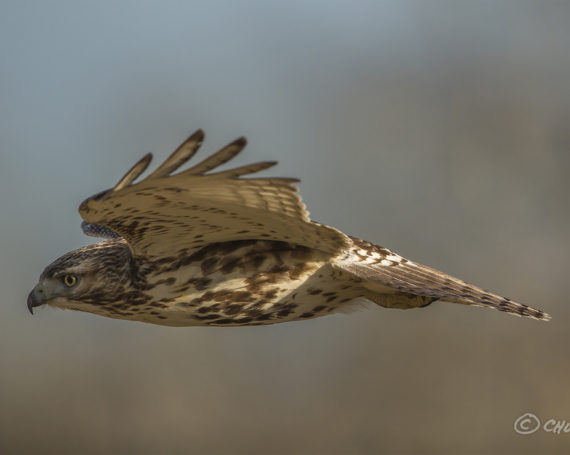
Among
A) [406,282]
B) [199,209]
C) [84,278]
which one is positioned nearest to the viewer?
[199,209]

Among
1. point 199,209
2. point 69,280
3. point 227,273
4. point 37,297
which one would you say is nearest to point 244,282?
point 227,273

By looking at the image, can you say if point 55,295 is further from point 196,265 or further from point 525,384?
point 525,384

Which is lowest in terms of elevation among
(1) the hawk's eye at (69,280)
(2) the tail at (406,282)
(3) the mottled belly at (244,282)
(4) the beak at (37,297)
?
(4) the beak at (37,297)

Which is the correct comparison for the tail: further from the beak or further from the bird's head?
the beak

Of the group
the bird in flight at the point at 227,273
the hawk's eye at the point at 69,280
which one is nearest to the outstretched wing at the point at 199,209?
the bird in flight at the point at 227,273

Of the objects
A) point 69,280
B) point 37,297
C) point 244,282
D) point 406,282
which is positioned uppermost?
point 406,282

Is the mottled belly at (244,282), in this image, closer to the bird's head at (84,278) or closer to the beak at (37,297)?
the bird's head at (84,278)

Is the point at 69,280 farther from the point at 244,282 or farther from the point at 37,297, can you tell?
the point at 244,282
